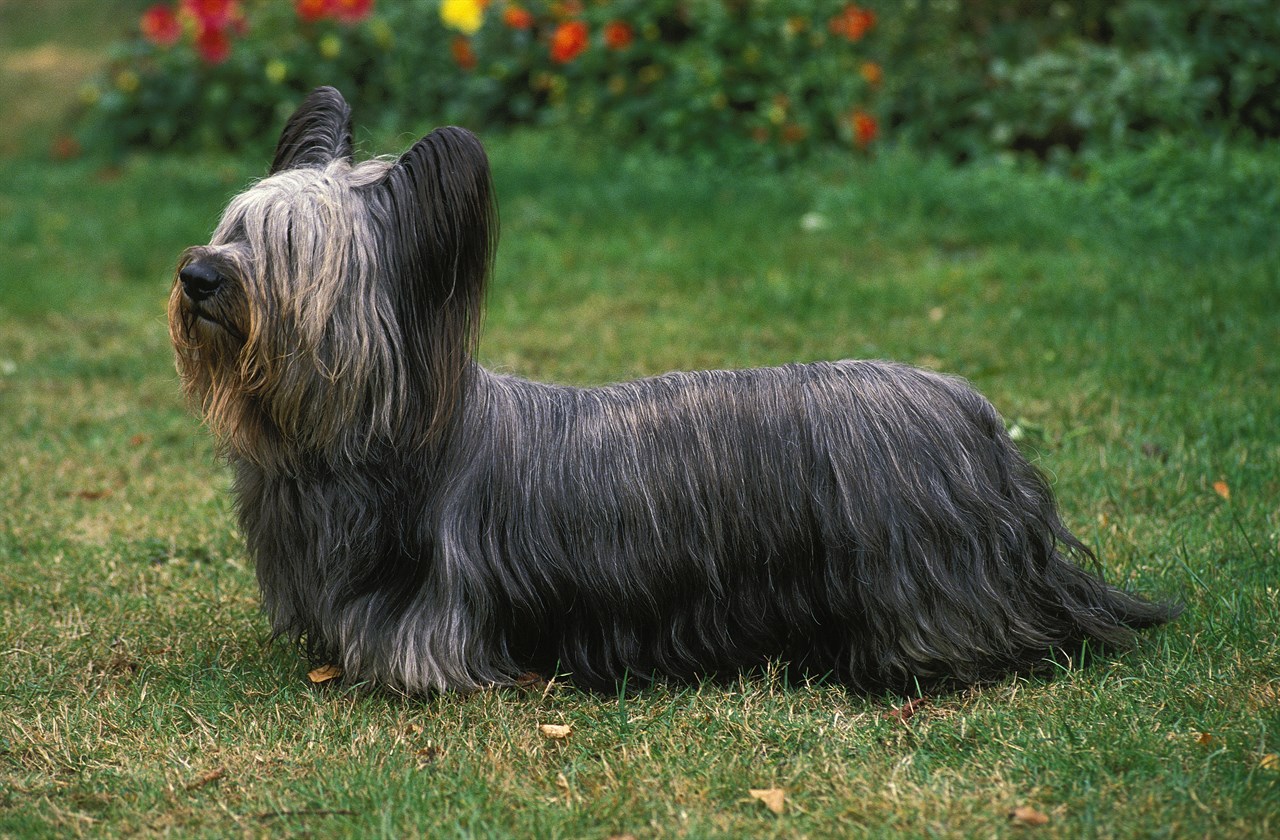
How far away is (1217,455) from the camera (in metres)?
5.56

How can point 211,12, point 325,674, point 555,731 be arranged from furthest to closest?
point 211,12 < point 325,674 < point 555,731

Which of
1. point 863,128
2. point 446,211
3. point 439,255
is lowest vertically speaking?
point 863,128

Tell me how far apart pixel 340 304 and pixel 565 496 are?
80 centimetres

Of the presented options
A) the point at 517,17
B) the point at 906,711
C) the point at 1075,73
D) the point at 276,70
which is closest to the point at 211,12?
the point at 276,70

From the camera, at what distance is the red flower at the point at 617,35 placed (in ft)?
34.4

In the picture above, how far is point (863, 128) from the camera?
9555 mm

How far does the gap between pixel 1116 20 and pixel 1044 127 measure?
0.96 meters

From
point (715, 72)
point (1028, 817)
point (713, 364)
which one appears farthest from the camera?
point (715, 72)

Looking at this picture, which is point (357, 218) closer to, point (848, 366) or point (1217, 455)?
point (848, 366)

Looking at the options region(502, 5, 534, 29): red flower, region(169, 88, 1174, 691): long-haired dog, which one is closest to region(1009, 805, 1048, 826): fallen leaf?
region(169, 88, 1174, 691): long-haired dog

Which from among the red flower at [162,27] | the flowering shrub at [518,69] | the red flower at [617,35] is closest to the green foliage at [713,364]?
the flowering shrub at [518,69]

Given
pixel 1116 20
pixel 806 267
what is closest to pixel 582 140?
pixel 806 267

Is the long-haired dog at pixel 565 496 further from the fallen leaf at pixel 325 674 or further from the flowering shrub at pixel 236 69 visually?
the flowering shrub at pixel 236 69

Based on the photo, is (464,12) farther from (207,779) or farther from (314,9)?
(207,779)
